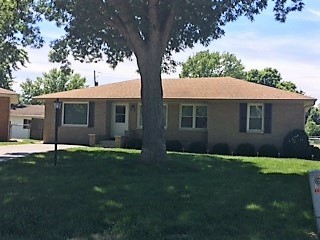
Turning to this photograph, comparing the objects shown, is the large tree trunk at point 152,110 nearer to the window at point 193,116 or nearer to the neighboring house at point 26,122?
the window at point 193,116

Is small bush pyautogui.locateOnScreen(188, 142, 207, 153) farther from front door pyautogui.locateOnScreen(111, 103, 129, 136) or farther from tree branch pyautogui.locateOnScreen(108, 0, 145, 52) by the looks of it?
tree branch pyautogui.locateOnScreen(108, 0, 145, 52)

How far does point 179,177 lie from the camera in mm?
12078

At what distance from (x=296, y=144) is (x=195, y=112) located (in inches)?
230

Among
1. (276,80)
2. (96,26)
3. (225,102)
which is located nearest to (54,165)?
(96,26)

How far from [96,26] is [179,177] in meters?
7.05

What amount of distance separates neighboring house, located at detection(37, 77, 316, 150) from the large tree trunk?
1010cm

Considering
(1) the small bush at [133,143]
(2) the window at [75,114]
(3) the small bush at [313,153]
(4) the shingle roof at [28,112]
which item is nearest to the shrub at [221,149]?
(1) the small bush at [133,143]

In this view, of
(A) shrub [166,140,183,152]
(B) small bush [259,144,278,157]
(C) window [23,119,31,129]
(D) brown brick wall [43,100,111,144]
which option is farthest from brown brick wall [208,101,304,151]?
(C) window [23,119,31,129]

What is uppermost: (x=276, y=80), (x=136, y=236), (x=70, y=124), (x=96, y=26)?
(x=276, y=80)

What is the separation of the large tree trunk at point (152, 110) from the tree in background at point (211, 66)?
53133 mm

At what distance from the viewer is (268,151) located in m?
23.2

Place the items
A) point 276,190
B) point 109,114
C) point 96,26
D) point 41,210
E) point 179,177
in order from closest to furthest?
point 41,210 < point 276,190 < point 179,177 < point 96,26 < point 109,114

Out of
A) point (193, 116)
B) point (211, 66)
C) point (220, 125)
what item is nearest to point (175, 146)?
point (193, 116)

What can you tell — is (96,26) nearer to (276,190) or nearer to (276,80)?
(276,190)
